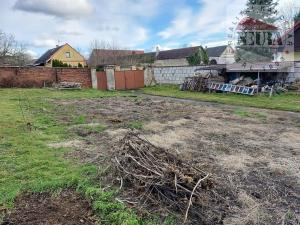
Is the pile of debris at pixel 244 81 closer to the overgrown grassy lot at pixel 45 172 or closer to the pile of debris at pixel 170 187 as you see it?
the overgrown grassy lot at pixel 45 172

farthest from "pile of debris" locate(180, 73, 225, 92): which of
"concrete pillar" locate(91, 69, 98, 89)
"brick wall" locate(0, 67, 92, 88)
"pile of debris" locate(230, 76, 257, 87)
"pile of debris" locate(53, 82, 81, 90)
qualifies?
"brick wall" locate(0, 67, 92, 88)

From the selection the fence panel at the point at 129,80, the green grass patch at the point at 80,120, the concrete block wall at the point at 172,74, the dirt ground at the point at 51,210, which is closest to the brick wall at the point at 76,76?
the fence panel at the point at 129,80

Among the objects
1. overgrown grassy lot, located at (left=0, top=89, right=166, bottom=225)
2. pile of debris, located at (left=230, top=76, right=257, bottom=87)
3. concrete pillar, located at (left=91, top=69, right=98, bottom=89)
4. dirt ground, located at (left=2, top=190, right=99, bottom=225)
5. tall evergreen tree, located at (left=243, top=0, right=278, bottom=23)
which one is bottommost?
dirt ground, located at (left=2, top=190, right=99, bottom=225)

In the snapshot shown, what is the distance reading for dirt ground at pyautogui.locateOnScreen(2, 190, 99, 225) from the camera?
306cm

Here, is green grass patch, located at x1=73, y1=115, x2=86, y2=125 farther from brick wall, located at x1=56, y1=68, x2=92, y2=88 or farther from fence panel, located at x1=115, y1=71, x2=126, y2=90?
brick wall, located at x1=56, y1=68, x2=92, y2=88

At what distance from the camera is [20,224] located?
3016 mm

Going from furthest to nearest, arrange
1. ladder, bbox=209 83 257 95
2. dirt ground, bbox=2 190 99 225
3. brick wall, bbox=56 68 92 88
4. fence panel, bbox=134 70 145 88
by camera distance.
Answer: fence panel, bbox=134 70 145 88 → brick wall, bbox=56 68 92 88 → ladder, bbox=209 83 257 95 → dirt ground, bbox=2 190 99 225

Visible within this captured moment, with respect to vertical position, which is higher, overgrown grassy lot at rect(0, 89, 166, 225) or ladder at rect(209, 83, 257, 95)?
ladder at rect(209, 83, 257, 95)

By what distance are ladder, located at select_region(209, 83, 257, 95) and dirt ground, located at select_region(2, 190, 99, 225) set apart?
13.3 m

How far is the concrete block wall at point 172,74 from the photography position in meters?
21.0

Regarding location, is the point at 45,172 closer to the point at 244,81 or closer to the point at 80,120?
the point at 80,120

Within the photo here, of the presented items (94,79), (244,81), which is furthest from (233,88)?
(94,79)

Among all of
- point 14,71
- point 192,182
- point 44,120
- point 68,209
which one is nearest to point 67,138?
point 44,120

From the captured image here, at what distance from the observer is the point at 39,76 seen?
21594mm
